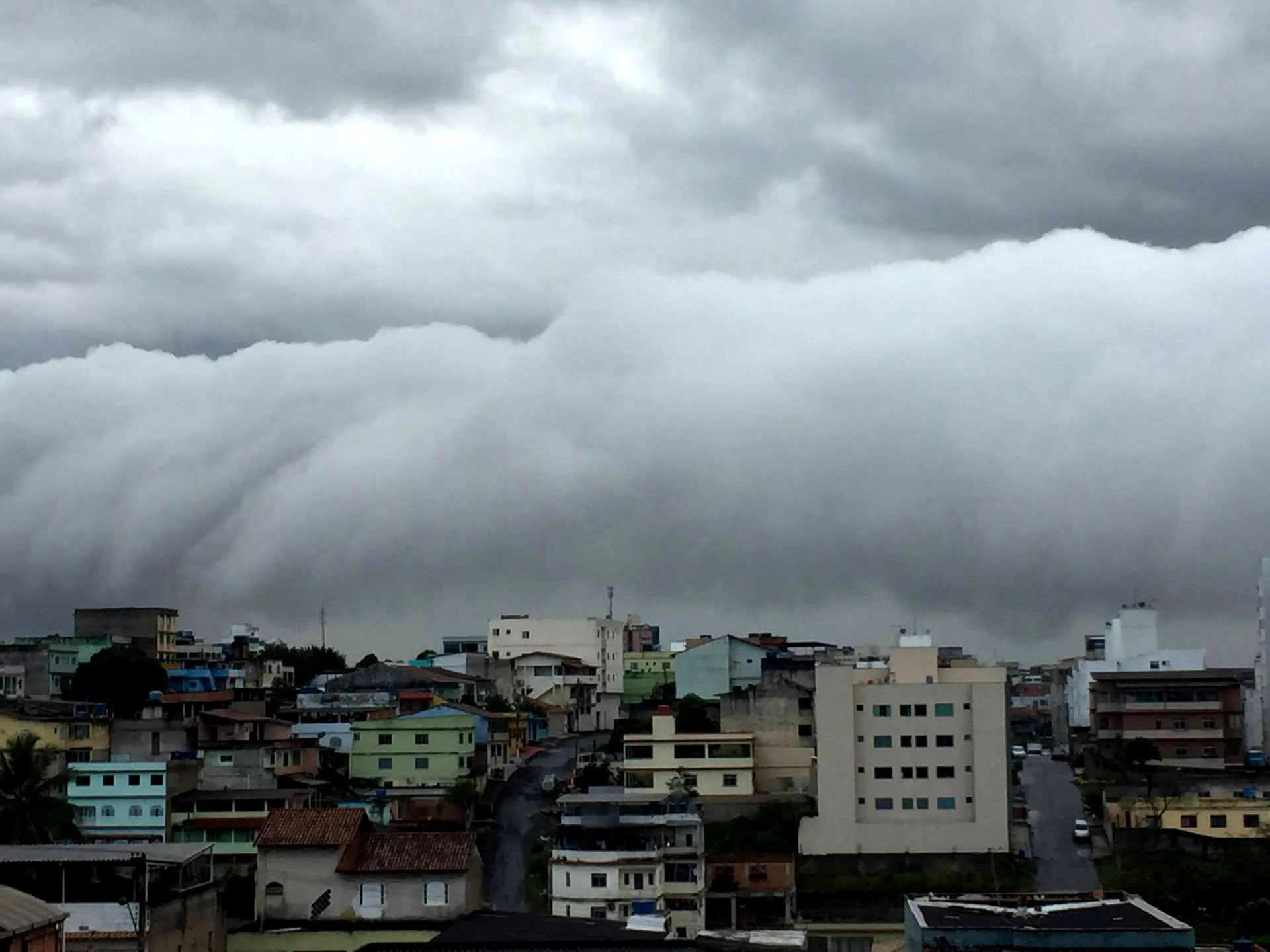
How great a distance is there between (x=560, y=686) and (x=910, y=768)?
42379 mm

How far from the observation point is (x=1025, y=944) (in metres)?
31.2

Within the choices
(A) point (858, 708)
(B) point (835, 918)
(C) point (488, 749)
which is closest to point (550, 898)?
(B) point (835, 918)

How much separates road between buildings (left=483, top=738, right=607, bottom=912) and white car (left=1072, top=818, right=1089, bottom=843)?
67.8 ft

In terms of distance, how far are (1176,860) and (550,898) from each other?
22731mm

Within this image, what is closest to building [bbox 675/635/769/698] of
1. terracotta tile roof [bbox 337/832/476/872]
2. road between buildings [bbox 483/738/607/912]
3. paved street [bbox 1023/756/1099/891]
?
road between buildings [bbox 483/738/607/912]

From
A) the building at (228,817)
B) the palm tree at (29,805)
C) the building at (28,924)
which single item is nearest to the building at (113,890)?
the building at (28,924)

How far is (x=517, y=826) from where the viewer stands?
67375 millimetres

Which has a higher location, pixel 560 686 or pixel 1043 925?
pixel 560 686

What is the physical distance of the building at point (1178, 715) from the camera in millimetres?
76500

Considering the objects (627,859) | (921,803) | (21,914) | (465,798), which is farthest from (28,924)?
(921,803)

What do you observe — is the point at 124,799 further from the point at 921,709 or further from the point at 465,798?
the point at 921,709

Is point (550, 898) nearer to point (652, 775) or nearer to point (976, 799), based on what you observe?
point (652, 775)

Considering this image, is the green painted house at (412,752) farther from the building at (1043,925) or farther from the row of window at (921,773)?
the building at (1043,925)

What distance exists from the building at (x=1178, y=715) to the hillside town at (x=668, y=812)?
128 mm
